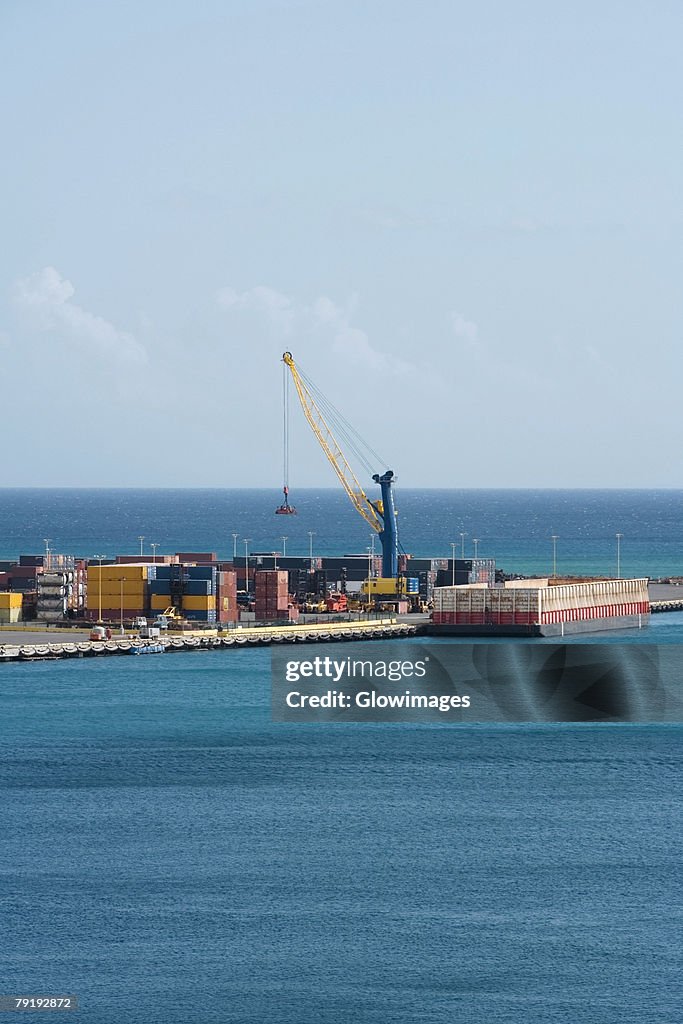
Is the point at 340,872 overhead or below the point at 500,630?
below

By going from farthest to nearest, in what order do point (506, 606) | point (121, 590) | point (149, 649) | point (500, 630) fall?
1. point (506, 606)
2. point (500, 630)
3. point (121, 590)
4. point (149, 649)

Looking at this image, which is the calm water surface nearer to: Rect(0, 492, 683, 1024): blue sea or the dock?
Rect(0, 492, 683, 1024): blue sea

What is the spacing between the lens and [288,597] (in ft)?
422

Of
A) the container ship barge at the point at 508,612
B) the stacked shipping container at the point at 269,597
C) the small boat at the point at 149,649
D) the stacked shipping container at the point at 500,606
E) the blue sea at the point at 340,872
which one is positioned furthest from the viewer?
the stacked shipping container at the point at 269,597

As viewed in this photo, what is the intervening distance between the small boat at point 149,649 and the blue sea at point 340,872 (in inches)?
1067

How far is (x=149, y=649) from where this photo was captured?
107 metres

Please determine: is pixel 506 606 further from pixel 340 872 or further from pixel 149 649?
pixel 340 872

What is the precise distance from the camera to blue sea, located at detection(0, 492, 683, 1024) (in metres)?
43.1

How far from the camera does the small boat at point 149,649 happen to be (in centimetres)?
10631

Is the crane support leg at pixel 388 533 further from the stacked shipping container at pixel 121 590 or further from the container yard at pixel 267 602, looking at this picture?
the stacked shipping container at pixel 121 590

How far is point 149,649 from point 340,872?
55557mm

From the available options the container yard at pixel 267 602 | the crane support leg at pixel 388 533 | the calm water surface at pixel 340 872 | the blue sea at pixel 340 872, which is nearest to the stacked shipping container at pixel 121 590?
the container yard at pixel 267 602

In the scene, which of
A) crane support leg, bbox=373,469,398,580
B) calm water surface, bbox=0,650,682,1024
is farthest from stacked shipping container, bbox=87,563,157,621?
calm water surface, bbox=0,650,682,1024

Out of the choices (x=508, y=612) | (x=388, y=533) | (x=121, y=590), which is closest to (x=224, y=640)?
(x=121, y=590)
